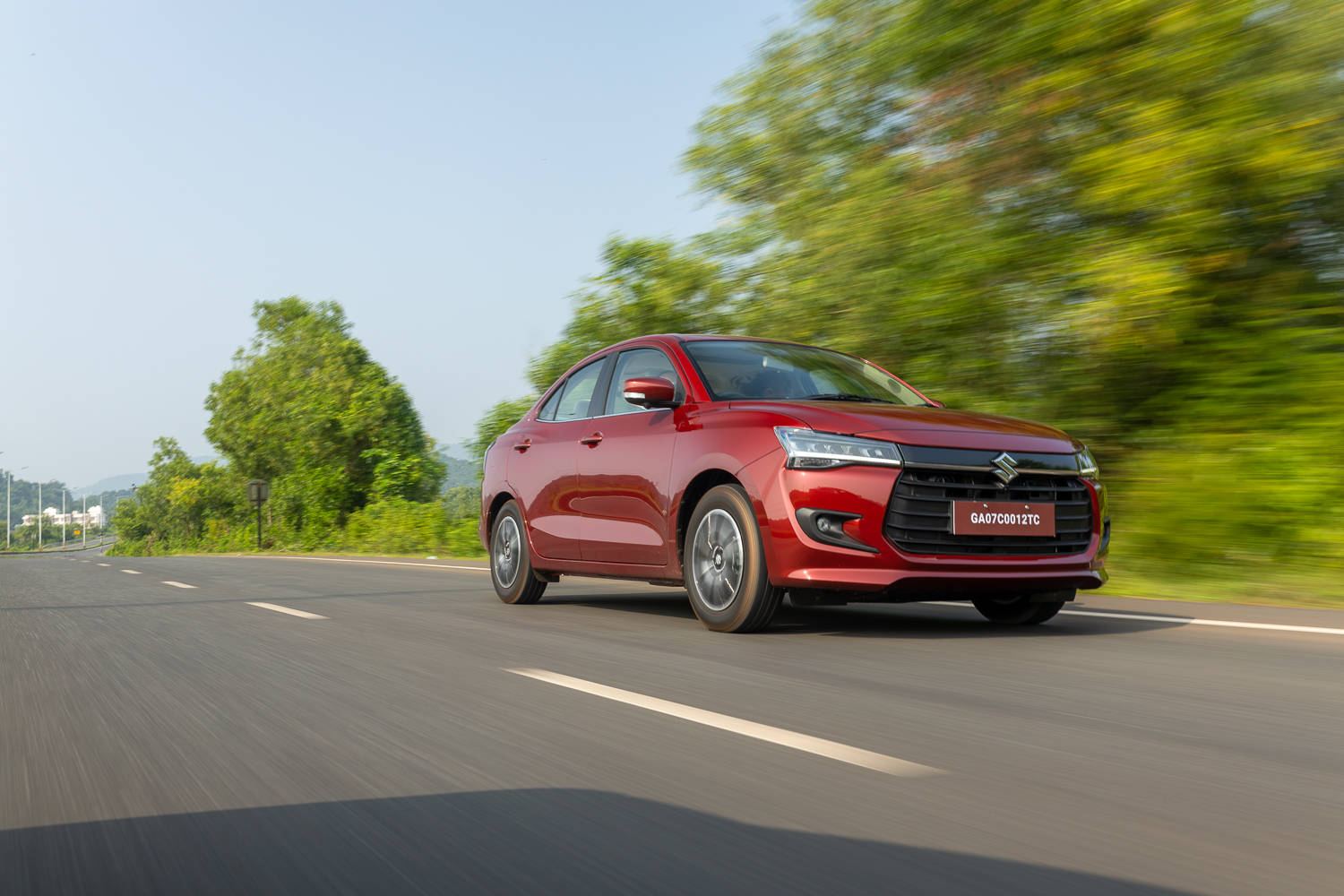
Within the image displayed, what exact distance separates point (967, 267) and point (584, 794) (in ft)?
32.5

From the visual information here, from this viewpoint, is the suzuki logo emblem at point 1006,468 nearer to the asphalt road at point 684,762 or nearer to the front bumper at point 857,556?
the front bumper at point 857,556

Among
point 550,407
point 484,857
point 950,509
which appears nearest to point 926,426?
point 950,509

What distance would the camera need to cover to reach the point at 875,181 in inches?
542

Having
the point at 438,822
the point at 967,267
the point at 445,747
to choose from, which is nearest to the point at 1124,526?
the point at 967,267

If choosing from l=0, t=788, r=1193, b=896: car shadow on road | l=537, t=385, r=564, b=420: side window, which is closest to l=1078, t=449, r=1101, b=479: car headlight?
l=537, t=385, r=564, b=420: side window

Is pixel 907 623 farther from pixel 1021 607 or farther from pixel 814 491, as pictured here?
pixel 814 491

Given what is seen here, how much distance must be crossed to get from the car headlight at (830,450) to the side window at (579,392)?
95.5 inches

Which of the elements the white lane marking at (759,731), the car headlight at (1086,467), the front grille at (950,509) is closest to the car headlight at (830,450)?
the front grille at (950,509)

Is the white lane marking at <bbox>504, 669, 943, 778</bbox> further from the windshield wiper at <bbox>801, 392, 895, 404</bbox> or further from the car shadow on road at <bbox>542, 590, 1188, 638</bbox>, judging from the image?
the windshield wiper at <bbox>801, 392, 895, 404</bbox>

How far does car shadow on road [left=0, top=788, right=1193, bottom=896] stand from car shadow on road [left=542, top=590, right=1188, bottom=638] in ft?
12.5

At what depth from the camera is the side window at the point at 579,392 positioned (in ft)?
27.7

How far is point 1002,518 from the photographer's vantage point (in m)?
6.25

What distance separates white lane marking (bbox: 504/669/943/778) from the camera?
350 centimetres

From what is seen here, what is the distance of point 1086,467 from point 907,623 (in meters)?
1.41
